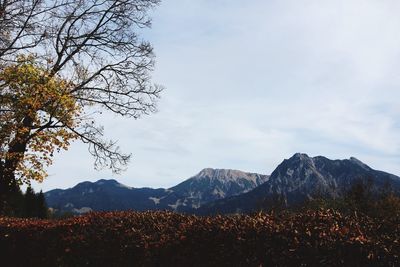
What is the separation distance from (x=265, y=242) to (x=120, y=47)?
2103 cm

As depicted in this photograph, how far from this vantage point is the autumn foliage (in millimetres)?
6555

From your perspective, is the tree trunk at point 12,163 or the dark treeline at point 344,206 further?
the tree trunk at point 12,163

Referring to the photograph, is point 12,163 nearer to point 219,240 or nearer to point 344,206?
point 219,240

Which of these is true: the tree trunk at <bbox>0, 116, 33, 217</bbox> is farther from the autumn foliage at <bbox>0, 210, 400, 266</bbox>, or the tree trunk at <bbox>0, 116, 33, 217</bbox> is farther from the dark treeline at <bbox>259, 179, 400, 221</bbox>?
the dark treeline at <bbox>259, 179, 400, 221</bbox>

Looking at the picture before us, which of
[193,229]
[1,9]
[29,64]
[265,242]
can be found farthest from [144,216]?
[1,9]

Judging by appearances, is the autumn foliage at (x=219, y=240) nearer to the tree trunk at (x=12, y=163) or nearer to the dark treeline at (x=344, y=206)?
the dark treeline at (x=344, y=206)

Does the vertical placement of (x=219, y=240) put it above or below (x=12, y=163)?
below

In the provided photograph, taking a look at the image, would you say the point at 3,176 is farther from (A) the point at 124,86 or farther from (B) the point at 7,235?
(B) the point at 7,235

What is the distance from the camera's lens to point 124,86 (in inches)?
1040

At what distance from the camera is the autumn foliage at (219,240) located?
21.5 ft

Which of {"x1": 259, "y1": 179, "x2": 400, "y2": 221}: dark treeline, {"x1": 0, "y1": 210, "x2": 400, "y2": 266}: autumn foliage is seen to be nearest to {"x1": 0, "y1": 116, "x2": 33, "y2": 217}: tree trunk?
{"x1": 0, "y1": 210, "x2": 400, "y2": 266}: autumn foliage

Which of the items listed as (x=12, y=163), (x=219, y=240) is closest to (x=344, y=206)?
(x=12, y=163)

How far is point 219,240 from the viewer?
25.6 feet

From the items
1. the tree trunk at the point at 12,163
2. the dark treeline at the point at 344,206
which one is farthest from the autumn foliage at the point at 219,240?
the tree trunk at the point at 12,163
